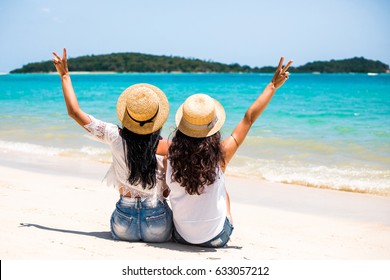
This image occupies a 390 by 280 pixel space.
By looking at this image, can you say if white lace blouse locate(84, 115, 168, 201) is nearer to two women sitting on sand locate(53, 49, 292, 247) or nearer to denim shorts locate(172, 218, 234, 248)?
two women sitting on sand locate(53, 49, 292, 247)

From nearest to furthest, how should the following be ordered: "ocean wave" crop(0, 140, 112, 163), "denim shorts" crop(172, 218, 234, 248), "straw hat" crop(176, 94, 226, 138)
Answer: "straw hat" crop(176, 94, 226, 138), "denim shorts" crop(172, 218, 234, 248), "ocean wave" crop(0, 140, 112, 163)

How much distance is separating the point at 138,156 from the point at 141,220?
21.0 inches

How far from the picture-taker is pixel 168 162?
132 inches

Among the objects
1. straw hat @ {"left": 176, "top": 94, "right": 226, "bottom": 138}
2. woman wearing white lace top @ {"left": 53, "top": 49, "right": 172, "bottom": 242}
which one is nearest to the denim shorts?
woman wearing white lace top @ {"left": 53, "top": 49, "right": 172, "bottom": 242}

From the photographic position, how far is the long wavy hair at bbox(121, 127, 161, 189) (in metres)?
3.32

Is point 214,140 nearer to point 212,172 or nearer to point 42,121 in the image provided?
point 212,172

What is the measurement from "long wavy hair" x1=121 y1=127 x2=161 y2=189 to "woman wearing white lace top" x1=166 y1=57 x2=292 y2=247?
5.8 inches

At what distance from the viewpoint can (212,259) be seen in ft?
11.1

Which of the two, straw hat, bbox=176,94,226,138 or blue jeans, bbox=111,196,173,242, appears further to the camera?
blue jeans, bbox=111,196,173,242

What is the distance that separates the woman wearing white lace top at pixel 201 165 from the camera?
3.21 meters

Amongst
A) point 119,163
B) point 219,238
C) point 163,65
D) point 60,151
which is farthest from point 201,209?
point 163,65

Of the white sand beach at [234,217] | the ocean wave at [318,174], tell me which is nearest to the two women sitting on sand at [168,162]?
the white sand beach at [234,217]

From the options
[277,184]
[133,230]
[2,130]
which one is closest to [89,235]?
[133,230]

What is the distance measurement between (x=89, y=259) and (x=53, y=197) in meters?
2.69
